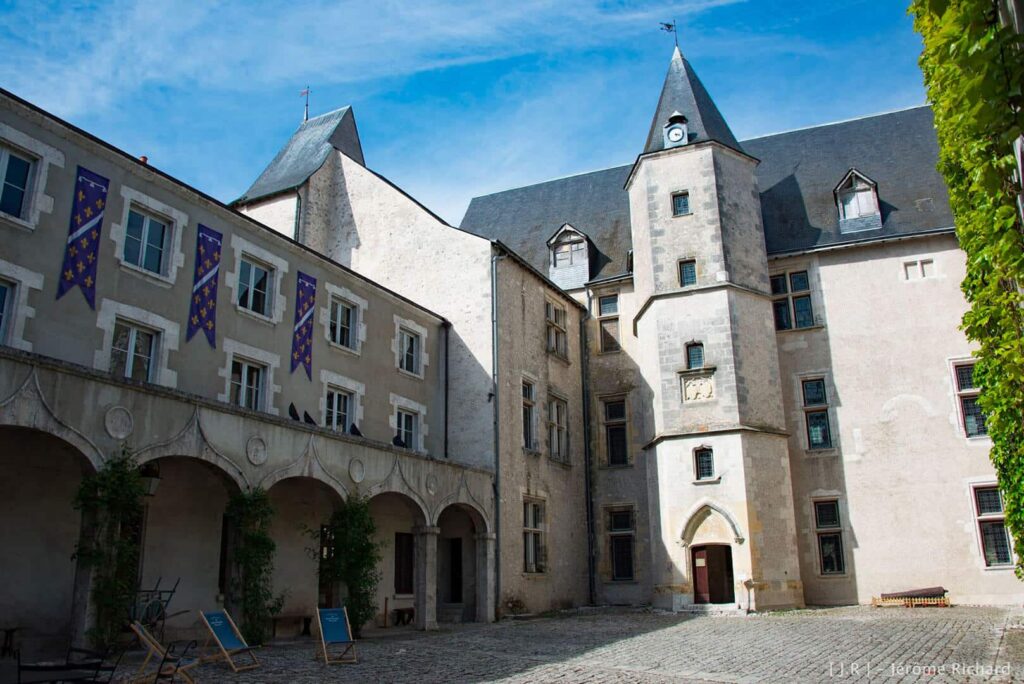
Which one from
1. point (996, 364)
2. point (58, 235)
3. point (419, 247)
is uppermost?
point (419, 247)

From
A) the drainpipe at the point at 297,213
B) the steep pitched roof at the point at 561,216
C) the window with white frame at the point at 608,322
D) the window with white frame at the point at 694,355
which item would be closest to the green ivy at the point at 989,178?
the window with white frame at the point at 694,355

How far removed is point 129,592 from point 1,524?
2.39 metres

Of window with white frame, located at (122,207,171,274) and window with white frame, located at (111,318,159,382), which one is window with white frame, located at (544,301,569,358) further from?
window with white frame, located at (111,318,159,382)

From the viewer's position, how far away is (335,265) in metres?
16.0

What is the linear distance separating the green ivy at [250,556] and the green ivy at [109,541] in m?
1.75

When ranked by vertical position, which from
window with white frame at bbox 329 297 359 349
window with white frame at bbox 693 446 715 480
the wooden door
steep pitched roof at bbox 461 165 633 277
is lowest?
the wooden door

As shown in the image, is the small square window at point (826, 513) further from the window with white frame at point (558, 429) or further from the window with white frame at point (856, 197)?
the window with white frame at point (856, 197)

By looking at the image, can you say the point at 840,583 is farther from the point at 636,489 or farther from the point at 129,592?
the point at 129,592

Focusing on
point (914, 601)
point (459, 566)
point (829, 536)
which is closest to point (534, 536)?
point (459, 566)

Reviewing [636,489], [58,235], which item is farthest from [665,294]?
[58,235]

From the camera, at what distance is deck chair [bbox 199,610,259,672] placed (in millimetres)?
9109

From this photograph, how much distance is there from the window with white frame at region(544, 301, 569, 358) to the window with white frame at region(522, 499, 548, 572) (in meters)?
4.13

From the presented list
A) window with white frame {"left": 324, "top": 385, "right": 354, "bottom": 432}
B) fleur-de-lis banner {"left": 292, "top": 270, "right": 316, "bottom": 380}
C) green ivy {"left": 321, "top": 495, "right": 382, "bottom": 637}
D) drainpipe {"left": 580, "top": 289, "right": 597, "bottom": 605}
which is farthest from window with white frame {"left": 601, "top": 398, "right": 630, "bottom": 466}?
green ivy {"left": 321, "top": 495, "right": 382, "bottom": 637}

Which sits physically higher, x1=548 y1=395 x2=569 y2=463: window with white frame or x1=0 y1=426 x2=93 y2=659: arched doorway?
x1=548 y1=395 x2=569 y2=463: window with white frame
